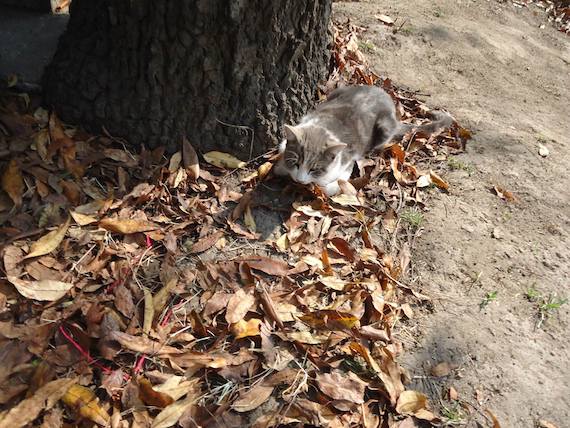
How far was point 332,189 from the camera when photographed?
343cm

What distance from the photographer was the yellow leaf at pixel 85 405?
2139 millimetres

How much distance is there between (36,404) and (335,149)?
2.27 meters

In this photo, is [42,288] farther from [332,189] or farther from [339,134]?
[339,134]

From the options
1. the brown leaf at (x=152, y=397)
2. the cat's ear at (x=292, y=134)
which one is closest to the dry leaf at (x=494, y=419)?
the brown leaf at (x=152, y=397)

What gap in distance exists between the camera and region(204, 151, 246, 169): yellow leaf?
10.8 feet

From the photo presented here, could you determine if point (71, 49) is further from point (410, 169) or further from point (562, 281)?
point (562, 281)

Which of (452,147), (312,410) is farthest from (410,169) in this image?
(312,410)

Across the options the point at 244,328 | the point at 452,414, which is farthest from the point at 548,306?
the point at 244,328

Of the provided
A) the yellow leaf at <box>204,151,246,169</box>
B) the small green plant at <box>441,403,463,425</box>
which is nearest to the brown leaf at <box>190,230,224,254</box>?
the yellow leaf at <box>204,151,246,169</box>

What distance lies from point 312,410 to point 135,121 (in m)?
1.99

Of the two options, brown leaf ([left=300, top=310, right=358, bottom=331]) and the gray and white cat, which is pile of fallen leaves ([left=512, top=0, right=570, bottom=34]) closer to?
the gray and white cat

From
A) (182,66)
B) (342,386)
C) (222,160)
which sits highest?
(182,66)

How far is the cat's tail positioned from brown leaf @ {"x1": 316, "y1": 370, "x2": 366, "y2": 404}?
210 cm

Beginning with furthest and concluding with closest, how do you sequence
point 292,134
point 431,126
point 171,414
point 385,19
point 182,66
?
point 385,19 → point 431,126 → point 292,134 → point 182,66 → point 171,414
